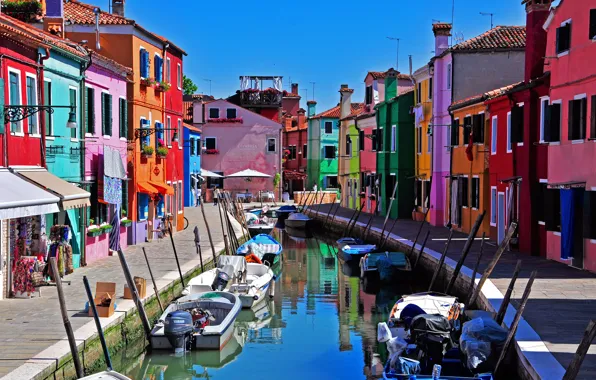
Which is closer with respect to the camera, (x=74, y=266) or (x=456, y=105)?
(x=74, y=266)

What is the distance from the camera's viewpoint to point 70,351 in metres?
13.1

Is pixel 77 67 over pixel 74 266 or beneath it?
over

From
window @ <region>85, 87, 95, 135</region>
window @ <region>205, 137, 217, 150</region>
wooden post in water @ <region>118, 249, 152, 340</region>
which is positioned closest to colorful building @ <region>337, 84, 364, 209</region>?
window @ <region>205, 137, 217, 150</region>

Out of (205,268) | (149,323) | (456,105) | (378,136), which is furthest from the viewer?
(378,136)

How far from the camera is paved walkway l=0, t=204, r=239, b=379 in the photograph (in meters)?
12.9

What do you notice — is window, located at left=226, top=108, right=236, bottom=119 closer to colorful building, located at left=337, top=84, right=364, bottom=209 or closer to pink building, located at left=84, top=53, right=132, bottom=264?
colorful building, located at left=337, top=84, right=364, bottom=209

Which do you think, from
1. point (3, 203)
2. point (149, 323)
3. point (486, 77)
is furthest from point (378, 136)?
point (3, 203)

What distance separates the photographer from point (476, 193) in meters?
33.2

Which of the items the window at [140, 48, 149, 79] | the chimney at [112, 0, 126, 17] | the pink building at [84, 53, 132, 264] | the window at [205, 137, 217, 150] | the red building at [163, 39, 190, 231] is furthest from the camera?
the window at [205, 137, 217, 150]

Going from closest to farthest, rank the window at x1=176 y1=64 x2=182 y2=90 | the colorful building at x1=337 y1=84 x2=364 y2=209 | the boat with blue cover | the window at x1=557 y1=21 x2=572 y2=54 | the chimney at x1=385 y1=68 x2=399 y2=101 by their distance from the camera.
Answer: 1. the window at x1=557 y1=21 x2=572 y2=54
2. the boat with blue cover
3. the window at x1=176 y1=64 x2=182 y2=90
4. the chimney at x1=385 y1=68 x2=399 y2=101
5. the colorful building at x1=337 y1=84 x2=364 y2=209

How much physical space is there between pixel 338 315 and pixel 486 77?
54.9 ft

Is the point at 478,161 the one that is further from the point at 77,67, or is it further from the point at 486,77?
the point at 77,67

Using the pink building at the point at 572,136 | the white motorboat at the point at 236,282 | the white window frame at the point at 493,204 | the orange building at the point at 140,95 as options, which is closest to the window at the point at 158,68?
the orange building at the point at 140,95

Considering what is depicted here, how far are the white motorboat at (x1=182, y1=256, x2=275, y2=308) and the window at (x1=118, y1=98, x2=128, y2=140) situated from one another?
22.0ft
